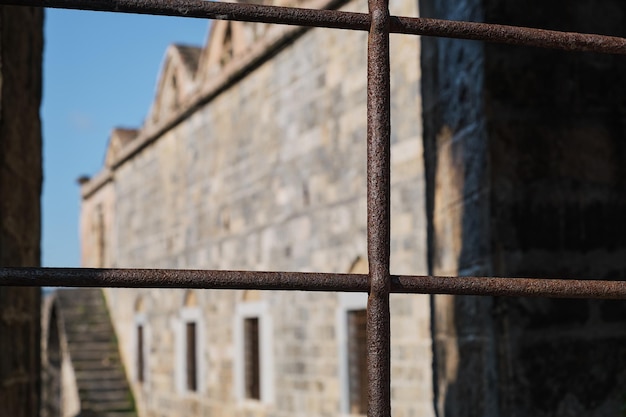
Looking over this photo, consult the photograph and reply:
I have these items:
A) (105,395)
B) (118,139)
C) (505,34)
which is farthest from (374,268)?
(118,139)

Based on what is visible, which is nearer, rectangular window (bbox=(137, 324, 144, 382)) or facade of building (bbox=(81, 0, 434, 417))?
facade of building (bbox=(81, 0, 434, 417))

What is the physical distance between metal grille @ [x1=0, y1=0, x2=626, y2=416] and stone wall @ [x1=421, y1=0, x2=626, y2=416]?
42.2 inches

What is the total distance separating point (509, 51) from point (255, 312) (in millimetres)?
6854

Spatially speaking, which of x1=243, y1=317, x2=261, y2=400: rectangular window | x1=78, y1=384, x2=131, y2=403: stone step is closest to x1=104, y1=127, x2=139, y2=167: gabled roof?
x1=78, y1=384, x2=131, y2=403: stone step

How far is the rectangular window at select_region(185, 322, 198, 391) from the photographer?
11964 millimetres

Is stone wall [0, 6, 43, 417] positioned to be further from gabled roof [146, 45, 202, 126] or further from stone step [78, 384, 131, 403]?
stone step [78, 384, 131, 403]

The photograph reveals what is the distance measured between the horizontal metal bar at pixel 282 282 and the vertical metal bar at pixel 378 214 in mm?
33

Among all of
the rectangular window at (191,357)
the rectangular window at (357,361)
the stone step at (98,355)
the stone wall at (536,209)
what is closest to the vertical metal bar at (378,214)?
the stone wall at (536,209)

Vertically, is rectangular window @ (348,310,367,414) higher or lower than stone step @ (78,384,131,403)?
higher

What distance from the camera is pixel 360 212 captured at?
A: 741 centimetres

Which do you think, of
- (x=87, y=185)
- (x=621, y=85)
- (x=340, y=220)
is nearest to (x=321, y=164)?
(x=340, y=220)

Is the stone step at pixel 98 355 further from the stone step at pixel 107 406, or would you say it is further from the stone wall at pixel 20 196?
the stone wall at pixel 20 196

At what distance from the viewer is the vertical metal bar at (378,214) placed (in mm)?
1786

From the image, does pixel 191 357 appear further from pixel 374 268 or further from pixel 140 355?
pixel 374 268
